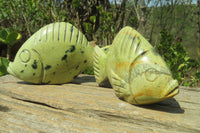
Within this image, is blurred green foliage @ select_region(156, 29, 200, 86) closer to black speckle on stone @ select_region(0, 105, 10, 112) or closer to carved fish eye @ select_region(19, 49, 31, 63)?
carved fish eye @ select_region(19, 49, 31, 63)

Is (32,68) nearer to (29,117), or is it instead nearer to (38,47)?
(38,47)

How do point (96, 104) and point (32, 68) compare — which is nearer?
point (96, 104)

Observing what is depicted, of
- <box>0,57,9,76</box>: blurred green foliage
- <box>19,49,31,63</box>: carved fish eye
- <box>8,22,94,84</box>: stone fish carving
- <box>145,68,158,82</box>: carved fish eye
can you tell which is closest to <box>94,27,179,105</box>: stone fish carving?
<box>145,68,158,82</box>: carved fish eye

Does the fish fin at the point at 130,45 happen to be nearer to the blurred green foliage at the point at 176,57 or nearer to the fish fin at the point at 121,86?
the fish fin at the point at 121,86

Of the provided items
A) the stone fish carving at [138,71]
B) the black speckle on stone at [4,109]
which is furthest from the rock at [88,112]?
the stone fish carving at [138,71]

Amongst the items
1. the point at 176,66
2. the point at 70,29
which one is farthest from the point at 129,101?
the point at 176,66

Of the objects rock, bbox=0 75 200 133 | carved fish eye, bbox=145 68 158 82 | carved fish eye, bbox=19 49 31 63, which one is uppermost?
carved fish eye, bbox=19 49 31 63

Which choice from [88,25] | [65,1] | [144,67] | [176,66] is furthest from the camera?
[65,1]
